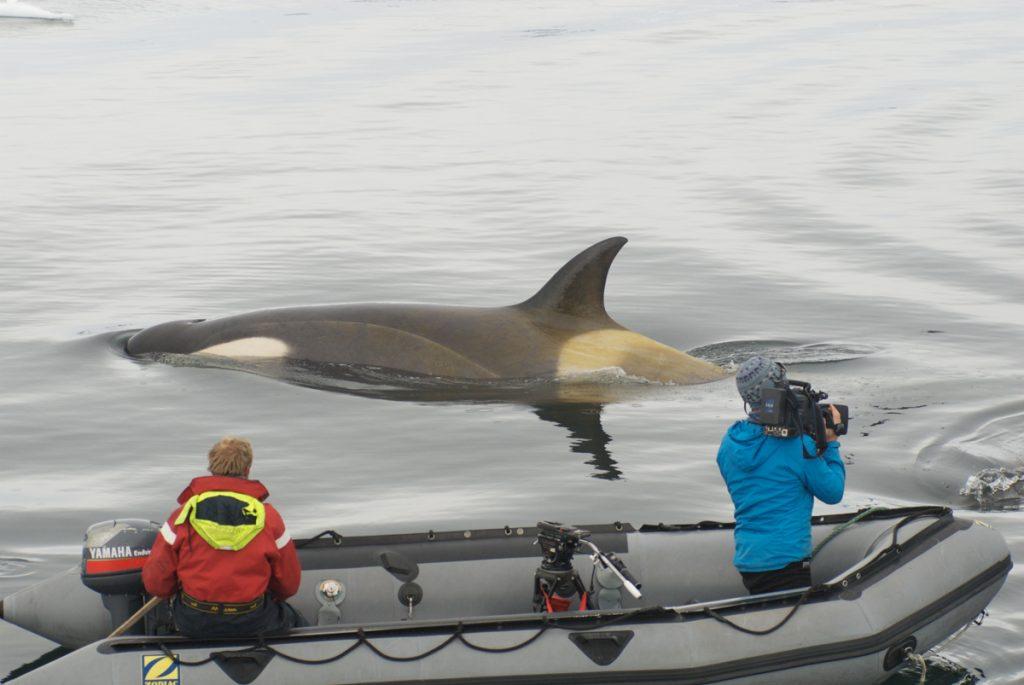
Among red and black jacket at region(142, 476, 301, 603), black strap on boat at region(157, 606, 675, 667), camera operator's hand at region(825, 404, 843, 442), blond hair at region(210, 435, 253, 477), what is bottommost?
black strap on boat at region(157, 606, 675, 667)

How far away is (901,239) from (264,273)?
10.7 meters

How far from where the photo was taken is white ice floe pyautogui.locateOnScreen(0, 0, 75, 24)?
238 feet

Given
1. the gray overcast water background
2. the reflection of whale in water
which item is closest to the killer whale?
the gray overcast water background

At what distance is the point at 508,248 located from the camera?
1037 inches

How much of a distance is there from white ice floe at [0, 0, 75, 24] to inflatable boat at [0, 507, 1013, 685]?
67347mm

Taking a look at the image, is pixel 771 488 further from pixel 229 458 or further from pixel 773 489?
pixel 229 458

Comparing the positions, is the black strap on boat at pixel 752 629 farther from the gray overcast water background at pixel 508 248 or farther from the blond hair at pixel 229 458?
Result: the blond hair at pixel 229 458

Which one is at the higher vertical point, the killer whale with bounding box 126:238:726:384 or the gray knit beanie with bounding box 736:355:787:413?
the gray knit beanie with bounding box 736:355:787:413

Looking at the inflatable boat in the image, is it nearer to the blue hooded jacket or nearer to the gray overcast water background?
the blue hooded jacket

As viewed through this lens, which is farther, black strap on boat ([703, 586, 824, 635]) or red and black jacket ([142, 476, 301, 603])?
black strap on boat ([703, 586, 824, 635])

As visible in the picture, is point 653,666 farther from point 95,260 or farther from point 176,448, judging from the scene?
point 95,260

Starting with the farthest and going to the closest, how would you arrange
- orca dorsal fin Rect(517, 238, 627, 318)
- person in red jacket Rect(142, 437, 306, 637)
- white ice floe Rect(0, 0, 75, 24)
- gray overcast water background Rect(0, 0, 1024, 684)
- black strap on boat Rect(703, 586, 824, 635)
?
white ice floe Rect(0, 0, 75, 24)
orca dorsal fin Rect(517, 238, 627, 318)
gray overcast water background Rect(0, 0, 1024, 684)
black strap on boat Rect(703, 586, 824, 635)
person in red jacket Rect(142, 437, 306, 637)

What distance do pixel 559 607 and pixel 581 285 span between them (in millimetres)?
6699

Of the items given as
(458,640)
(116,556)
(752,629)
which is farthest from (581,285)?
(116,556)
